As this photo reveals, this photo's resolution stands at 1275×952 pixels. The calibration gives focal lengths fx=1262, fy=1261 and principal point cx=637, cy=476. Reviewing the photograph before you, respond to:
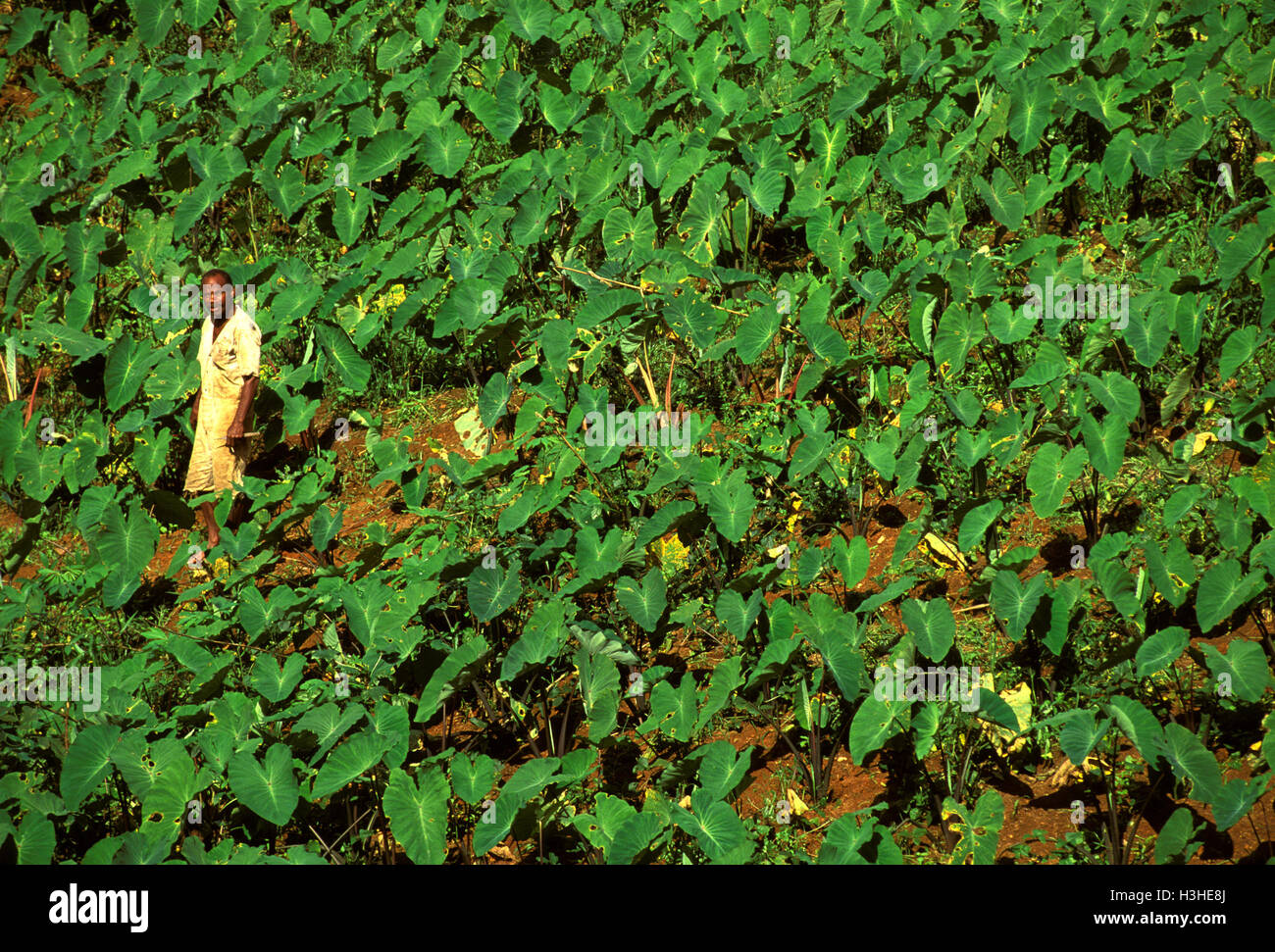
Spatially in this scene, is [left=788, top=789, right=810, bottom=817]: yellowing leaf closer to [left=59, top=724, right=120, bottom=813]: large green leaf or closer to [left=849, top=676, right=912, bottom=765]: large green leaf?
[left=849, top=676, right=912, bottom=765]: large green leaf

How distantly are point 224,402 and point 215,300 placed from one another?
1.90 ft

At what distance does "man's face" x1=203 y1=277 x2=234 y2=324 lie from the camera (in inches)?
275

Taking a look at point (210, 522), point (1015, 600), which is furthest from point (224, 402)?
point (1015, 600)

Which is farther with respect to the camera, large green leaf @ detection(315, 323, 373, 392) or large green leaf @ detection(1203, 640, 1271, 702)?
large green leaf @ detection(315, 323, 373, 392)

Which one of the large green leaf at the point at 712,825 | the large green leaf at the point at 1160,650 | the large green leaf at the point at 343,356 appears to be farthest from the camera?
the large green leaf at the point at 343,356

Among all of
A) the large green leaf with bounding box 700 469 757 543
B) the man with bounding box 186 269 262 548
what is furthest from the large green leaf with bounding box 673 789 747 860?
the man with bounding box 186 269 262 548

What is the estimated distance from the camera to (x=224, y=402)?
6.92 metres

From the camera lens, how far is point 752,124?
310 inches

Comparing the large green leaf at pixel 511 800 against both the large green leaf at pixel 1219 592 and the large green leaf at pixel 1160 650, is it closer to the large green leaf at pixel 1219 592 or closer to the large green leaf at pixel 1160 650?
the large green leaf at pixel 1160 650

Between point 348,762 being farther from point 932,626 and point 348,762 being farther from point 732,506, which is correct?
point 932,626

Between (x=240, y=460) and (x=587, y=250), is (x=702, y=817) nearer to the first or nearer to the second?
(x=240, y=460)

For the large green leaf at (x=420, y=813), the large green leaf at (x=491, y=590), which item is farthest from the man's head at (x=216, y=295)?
the large green leaf at (x=420, y=813)

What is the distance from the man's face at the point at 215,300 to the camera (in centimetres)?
700
